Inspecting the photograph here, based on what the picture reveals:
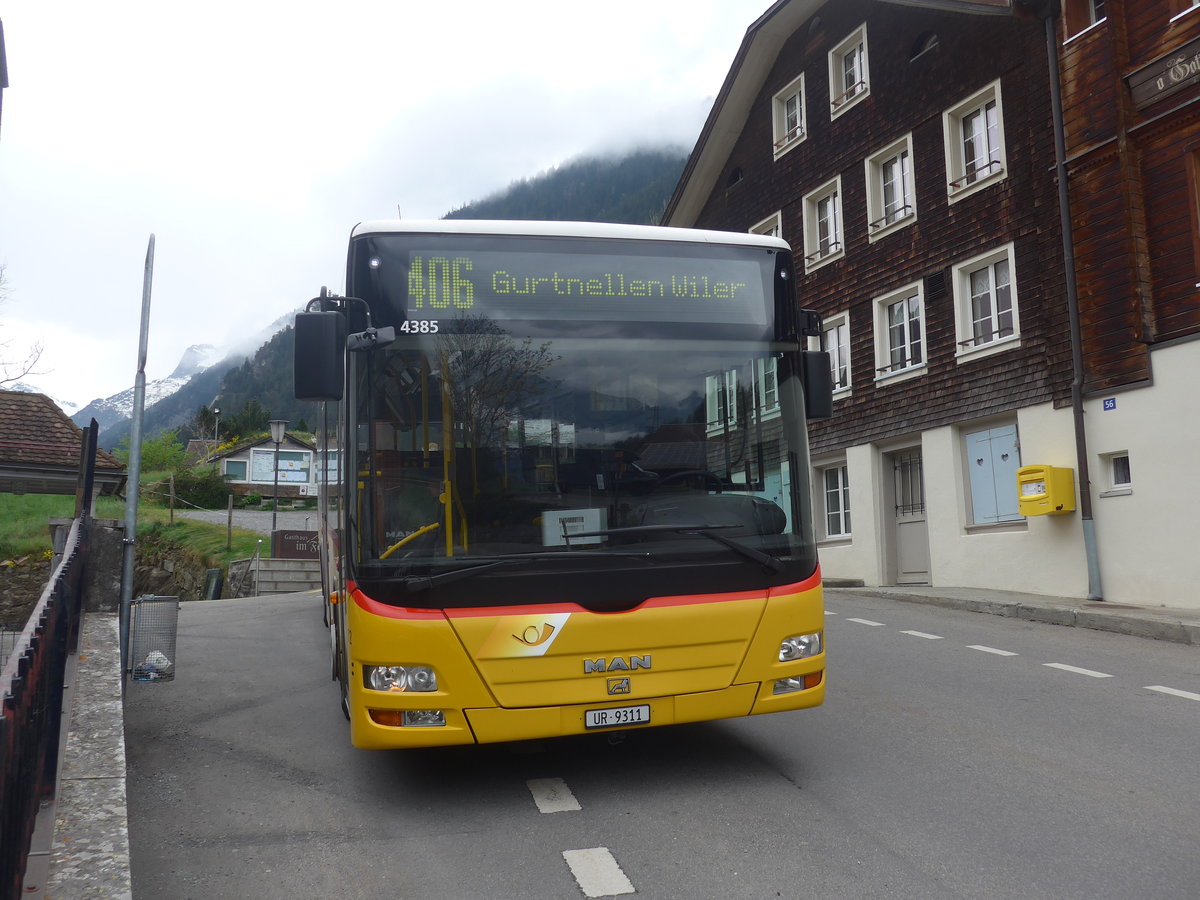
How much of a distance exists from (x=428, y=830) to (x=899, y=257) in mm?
18037

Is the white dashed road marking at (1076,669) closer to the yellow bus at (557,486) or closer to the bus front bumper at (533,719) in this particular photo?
the yellow bus at (557,486)

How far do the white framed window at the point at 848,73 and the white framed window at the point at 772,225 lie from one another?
108 inches

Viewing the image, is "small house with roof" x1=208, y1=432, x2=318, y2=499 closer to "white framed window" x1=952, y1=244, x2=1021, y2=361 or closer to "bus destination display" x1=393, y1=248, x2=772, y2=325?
"white framed window" x1=952, y1=244, x2=1021, y2=361

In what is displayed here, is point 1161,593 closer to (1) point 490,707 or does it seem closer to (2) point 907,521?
(2) point 907,521

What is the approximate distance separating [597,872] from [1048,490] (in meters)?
13.2

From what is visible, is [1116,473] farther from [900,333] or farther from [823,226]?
[823,226]

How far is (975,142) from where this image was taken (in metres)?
19.4

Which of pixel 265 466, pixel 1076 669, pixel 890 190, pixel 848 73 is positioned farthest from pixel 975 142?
pixel 265 466

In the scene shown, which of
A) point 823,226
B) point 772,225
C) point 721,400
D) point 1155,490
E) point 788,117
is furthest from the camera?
point 772,225

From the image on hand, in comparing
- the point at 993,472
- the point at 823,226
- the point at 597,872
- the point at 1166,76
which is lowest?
the point at 597,872

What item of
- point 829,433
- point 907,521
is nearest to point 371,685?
point 907,521

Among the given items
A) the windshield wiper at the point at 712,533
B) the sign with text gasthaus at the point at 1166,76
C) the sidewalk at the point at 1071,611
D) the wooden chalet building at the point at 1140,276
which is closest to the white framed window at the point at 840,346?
the sidewalk at the point at 1071,611

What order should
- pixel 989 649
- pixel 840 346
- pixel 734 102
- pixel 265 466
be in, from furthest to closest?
1. pixel 265 466
2. pixel 734 102
3. pixel 840 346
4. pixel 989 649

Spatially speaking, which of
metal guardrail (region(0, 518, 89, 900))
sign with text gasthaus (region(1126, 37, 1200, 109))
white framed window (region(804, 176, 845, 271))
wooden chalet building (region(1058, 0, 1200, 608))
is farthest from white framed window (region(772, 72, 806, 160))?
metal guardrail (region(0, 518, 89, 900))
